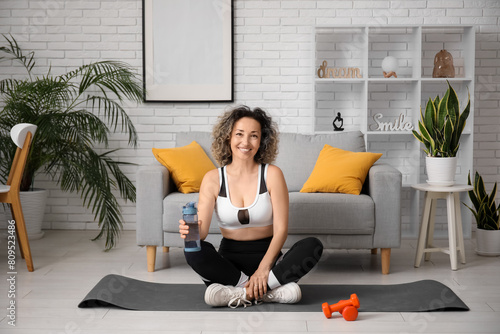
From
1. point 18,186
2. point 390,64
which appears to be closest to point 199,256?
point 18,186

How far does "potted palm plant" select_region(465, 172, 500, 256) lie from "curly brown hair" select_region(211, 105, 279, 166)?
1743 millimetres

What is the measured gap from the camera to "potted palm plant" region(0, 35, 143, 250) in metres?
4.09

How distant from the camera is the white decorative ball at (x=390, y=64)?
4598 millimetres

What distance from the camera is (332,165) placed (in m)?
3.73

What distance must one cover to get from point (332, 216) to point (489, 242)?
1.26 meters

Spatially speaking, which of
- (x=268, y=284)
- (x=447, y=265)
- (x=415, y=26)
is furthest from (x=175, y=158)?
(x=415, y=26)

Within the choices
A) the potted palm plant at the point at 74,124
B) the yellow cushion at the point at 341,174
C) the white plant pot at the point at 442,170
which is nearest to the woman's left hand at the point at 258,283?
the yellow cushion at the point at 341,174

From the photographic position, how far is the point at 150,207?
11.5 feet

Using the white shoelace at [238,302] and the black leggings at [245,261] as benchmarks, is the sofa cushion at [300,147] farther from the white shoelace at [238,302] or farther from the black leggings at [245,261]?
the white shoelace at [238,302]

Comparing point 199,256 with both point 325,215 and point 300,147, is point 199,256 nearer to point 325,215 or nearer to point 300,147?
point 325,215

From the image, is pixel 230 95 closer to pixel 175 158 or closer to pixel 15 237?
pixel 175 158

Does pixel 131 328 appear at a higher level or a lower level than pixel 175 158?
lower

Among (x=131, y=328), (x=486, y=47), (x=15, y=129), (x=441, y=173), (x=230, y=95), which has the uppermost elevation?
(x=486, y=47)

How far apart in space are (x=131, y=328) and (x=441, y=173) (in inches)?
83.0
